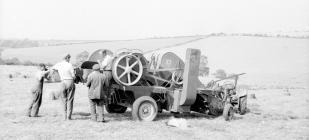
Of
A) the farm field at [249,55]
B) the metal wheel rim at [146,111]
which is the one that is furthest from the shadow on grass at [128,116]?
the farm field at [249,55]

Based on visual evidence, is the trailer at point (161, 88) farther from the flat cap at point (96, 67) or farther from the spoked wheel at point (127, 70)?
the flat cap at point (96, 67)

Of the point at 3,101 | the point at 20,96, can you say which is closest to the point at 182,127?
the point at 3,101

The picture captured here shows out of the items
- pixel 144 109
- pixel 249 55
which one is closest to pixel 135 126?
pixel 144 109

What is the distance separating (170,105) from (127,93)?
1384 millimetres

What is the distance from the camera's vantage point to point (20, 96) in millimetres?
19453

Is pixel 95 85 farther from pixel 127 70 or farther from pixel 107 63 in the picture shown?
pixel 127 70

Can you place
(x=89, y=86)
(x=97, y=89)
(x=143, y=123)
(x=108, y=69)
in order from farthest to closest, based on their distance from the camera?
(x=108, y=69)
(x=143, y=123)
(x=89, y=86)
(x=97, y=89)

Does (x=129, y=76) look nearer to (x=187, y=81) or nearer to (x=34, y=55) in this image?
(x=187, y=81)

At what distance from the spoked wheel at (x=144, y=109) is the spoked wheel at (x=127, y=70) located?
597mm

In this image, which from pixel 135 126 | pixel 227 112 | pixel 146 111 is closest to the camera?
pixel 135 126

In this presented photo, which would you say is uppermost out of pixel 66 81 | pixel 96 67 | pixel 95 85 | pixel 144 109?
pixel 96 67

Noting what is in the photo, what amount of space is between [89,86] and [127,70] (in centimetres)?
119

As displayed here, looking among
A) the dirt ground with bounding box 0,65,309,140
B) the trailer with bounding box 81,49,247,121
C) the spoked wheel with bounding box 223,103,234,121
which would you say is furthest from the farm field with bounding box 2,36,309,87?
the spoked wheel with bounding box 223,103,234,121

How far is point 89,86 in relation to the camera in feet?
39.7
